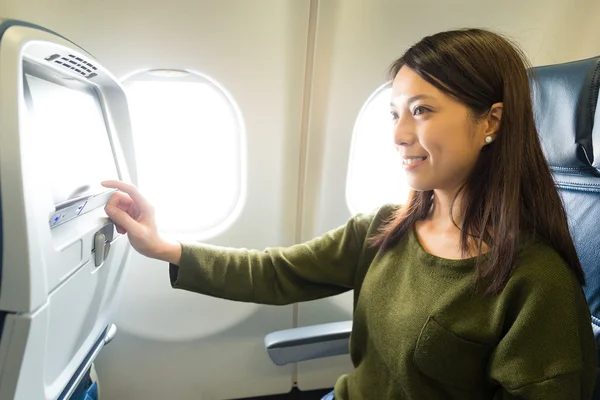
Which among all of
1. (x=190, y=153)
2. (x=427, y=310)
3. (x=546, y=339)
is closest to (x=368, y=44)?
(x=190, y=153)

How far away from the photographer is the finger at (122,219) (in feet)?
3.07

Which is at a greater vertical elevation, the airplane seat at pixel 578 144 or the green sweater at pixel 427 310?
the airplane seat at pixel 578 144

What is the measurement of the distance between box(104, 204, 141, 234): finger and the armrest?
61 centimetres

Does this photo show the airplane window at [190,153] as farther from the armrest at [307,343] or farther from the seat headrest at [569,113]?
the seat headrest at [569,113]

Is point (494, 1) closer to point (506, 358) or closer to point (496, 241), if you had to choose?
point (496, 241)

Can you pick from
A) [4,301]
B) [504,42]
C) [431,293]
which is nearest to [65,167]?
[4,301]

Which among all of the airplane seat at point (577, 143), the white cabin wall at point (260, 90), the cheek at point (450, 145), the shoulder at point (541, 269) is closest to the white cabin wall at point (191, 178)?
the white cabin wall at point (260, 90)

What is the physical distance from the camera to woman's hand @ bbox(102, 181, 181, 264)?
953 mm

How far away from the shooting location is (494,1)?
4.71 ft

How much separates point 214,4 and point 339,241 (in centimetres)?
76

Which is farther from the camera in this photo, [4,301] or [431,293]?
[431,293]

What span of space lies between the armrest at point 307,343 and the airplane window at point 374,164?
17.7 inches

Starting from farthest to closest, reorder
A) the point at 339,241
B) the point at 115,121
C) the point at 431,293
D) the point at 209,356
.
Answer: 1. the point at 209,356
2. the point at 339,241
3. the point at 115,121
4. the point at 431,293

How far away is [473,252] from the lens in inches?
37.1
